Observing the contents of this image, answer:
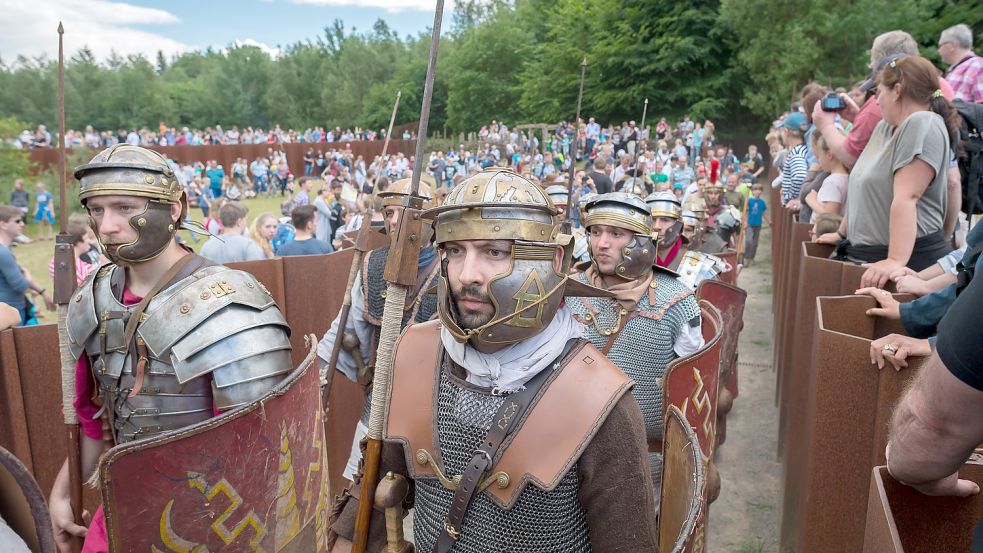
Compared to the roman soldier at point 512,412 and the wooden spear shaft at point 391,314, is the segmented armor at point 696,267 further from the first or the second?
the wooden spear shaft at point 391,314

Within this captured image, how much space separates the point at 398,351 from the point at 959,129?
134 inches

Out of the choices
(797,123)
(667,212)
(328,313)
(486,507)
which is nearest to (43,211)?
(328,313)

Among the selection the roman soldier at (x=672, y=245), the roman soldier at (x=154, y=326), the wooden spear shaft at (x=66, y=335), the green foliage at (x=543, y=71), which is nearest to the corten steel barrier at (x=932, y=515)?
the roman soldier at (x=154, y=326)

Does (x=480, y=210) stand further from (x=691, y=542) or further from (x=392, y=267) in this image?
(x=691, y=542)

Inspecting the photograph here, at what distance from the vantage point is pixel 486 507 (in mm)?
1994

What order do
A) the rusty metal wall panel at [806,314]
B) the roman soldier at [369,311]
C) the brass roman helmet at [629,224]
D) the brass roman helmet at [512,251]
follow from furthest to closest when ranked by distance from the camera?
the rusty metal wall panel at [806,314]
the roman soldier at [369,311]
the brass roman helmet at [629,224]
the brass roman helmet at [512,251]

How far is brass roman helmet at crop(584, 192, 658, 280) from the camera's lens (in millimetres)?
3715

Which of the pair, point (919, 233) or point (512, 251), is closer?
point (512, 251)

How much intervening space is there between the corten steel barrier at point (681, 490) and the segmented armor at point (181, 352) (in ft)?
4.89

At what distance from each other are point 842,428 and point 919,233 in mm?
1510

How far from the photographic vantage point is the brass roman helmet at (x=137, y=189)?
2.58 metres

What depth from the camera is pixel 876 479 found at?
1.54 m

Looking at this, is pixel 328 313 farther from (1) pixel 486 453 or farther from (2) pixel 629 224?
(1) pixel 486 453

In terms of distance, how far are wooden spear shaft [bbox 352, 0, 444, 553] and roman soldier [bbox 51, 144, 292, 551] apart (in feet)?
2.09
